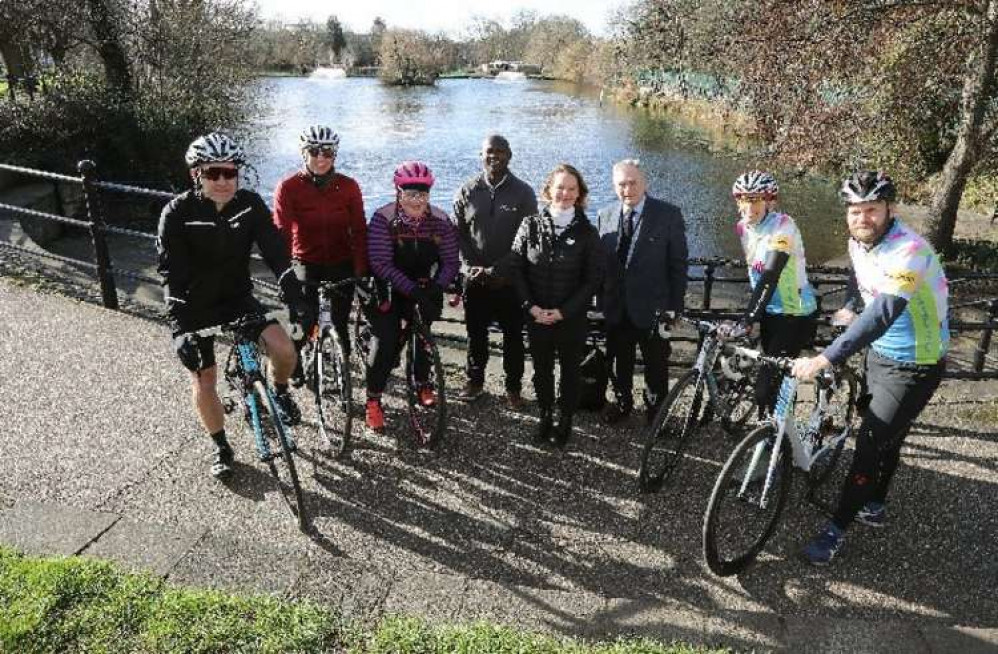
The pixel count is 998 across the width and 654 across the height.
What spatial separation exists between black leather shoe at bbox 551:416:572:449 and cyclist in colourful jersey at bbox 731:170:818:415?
1.20 meters

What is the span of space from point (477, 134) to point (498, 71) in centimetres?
7001

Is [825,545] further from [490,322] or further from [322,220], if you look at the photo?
[322,220]

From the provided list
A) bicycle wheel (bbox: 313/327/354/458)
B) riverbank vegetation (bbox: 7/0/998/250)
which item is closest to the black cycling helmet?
bicycle wheel (bbox: 313/327/354/458)

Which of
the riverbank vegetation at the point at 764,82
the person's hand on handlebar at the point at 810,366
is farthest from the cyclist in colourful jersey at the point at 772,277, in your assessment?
the riverbank vegetation at the point at 764,82

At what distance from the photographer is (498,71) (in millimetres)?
98625

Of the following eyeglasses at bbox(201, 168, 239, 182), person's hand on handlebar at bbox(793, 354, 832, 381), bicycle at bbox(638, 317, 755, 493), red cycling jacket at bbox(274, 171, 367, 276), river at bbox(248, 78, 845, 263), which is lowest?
river at bbox(248, 78, 845, 263)

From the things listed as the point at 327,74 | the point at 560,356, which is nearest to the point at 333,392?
the point at 560,356

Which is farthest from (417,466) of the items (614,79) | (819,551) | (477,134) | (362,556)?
(614,79)

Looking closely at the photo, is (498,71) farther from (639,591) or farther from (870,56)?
(639,591)

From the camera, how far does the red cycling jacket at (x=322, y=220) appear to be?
4934 millimetres

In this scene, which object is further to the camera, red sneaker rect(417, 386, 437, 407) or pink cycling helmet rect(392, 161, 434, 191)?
red sneaker rect(417, 386, 437, 407)

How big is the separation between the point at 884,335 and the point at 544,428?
211cm

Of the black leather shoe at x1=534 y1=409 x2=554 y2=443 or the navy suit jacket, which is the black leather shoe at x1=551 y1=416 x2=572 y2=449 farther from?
the navy suit jacket

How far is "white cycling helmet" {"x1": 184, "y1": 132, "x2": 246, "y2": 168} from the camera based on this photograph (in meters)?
3.91
